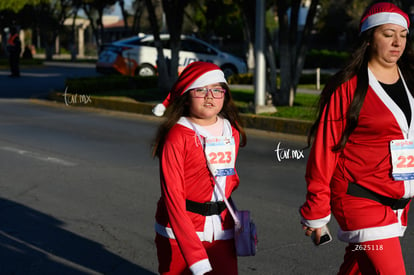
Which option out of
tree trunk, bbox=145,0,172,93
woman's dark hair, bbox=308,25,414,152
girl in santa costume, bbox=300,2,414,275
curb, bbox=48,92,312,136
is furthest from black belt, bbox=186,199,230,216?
tree trunk, bbox=145,0,172,93

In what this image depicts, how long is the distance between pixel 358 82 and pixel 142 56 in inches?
834

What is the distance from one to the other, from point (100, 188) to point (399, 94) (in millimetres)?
4807

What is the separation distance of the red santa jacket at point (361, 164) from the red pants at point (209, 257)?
16.0 inches

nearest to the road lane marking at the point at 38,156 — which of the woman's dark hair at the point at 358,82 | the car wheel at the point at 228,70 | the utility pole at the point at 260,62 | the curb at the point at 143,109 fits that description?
the curb at the point at 143,109

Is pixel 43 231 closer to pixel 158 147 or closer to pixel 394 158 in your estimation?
pixel 158 147

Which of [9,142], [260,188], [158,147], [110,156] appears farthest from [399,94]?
[9,142]

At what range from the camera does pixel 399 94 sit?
336cm

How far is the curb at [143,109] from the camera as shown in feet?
39.8

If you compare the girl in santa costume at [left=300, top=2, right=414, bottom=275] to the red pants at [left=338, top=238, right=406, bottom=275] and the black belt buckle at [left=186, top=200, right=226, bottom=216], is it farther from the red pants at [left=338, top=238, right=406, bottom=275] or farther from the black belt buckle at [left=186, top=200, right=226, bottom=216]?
the black belt buckle at [left=186, top=200, right=226, bottom=216]

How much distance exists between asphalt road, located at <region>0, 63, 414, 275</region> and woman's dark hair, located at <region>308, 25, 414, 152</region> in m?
1.87

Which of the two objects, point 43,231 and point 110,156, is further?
point 110,156

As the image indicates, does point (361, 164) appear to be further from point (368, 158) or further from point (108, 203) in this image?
point (108, 203)

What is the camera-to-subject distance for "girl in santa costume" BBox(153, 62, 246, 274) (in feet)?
10.7

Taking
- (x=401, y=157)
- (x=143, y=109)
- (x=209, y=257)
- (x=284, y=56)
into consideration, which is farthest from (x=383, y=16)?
(x=143, y=109)
